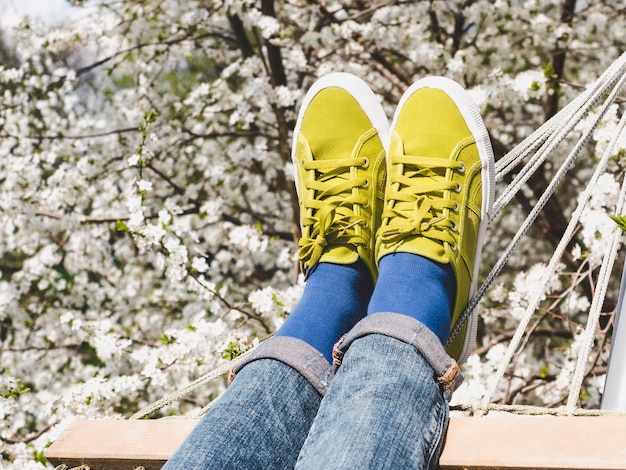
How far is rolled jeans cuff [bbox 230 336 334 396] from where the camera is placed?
112 centimetres

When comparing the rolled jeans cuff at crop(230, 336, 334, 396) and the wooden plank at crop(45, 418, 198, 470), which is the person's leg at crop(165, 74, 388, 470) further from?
the wooden plank at crop(45, 418, 198, 470)

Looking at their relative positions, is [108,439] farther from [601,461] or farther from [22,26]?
[22,26]

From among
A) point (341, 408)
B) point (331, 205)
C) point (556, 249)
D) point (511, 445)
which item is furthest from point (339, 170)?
point (511, 445)

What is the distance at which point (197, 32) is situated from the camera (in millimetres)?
3387

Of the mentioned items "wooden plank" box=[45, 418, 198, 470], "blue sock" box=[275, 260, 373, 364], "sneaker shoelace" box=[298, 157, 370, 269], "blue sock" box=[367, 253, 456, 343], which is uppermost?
"sneaker shoelace" box=[298, 157, 370, 269]

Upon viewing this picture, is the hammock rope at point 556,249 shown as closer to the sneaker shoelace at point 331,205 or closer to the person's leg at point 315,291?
the person's leg at point 315,291

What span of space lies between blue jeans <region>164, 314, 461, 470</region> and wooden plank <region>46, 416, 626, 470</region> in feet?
0.15


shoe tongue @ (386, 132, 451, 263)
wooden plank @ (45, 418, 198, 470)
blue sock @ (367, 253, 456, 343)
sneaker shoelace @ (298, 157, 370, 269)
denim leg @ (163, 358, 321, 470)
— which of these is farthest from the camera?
sneaker shoelace @ (298, 157, 370, 269)

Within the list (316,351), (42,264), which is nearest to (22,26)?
(42,264)

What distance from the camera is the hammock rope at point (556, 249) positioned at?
102 cm

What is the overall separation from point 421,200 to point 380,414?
0.61 meters

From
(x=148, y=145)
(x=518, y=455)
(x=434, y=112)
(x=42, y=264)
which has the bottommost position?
(x=42, y=264)

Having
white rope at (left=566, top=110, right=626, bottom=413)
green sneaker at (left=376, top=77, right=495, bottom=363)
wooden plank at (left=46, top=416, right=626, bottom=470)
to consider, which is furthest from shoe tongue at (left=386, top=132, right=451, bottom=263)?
wooden plank at (left=46, top=416, right=626, bottom=470)

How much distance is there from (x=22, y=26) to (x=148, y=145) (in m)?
1.31
